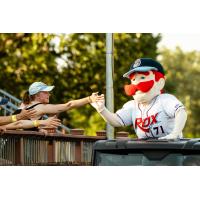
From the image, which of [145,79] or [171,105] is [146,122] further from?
[145,79]

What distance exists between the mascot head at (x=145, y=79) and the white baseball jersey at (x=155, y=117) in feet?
0.38

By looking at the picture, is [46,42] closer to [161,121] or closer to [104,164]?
[161,121]

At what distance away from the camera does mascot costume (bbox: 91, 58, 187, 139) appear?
11039mm

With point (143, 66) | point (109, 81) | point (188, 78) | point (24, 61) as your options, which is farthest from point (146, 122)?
point (188, 78)

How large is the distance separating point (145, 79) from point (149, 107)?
1.50ft

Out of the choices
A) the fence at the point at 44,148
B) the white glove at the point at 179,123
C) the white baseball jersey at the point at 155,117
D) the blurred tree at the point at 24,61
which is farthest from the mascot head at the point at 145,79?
the blurred tree at the point at 24,61

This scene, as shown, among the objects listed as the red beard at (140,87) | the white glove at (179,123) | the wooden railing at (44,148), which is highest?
the red beard at (140,87)

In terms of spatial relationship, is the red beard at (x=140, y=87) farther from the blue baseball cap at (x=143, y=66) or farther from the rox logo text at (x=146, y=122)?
the rox logo text at (x=146, y=122)

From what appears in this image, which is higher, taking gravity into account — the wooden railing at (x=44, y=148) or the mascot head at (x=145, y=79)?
the mascot head at (x=145, y=79)

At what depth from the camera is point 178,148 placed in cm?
862

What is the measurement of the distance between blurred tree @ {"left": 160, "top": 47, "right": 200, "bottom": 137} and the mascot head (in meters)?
58.8

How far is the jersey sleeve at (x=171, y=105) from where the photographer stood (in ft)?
35.7

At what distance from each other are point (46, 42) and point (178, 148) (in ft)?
72.5

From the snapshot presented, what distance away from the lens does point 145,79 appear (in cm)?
1142
